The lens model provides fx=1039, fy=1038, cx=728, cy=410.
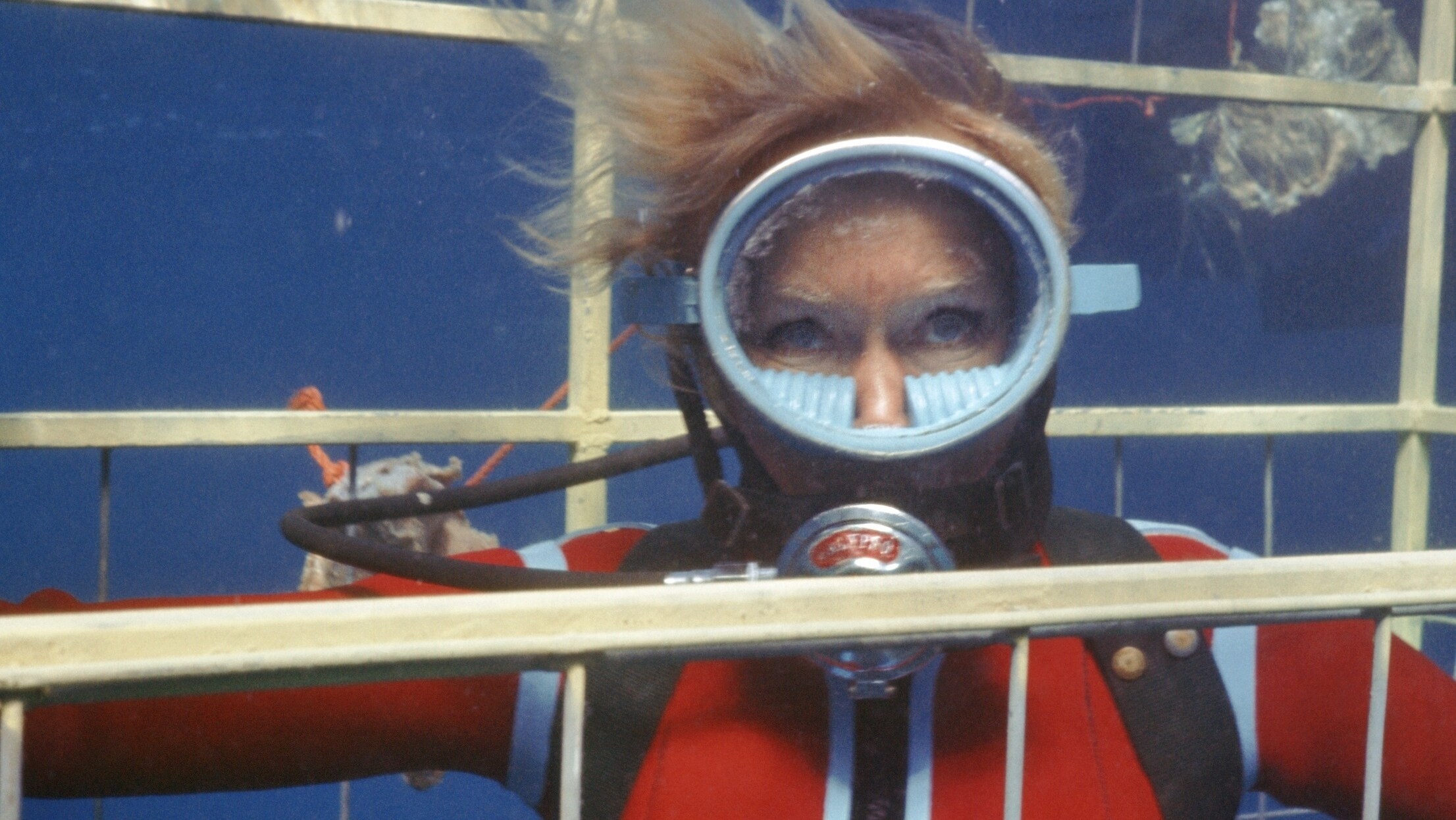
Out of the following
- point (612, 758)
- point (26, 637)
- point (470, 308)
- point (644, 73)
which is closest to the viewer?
point (26, 637)

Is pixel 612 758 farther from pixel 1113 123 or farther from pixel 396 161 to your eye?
pixel 396 161

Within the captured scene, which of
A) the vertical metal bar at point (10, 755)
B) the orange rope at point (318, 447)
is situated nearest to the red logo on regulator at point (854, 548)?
the vertical metal bar at point (10, 755)

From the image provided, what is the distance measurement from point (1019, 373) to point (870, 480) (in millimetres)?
108

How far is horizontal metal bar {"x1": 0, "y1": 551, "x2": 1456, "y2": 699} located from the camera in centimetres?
30

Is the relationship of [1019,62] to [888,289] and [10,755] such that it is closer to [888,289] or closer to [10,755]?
[888,289]

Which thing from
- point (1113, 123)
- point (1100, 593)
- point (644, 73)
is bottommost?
point (1100, 593)

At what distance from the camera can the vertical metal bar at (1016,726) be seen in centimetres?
37

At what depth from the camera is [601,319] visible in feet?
4.17

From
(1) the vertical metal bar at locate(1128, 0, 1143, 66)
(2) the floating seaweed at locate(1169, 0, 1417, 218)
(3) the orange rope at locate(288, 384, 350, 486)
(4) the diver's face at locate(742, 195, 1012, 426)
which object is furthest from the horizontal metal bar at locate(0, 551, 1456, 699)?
(2) the floating seaweed at locate(1169, 0, 1417, 218)

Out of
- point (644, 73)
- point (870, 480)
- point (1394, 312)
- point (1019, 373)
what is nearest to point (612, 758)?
point (870, 480)

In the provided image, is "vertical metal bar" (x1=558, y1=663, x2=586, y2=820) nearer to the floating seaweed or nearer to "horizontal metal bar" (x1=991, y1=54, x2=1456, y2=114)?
"horizontal metal bar" (x1=991, y1=54, x2=1456, y2=114)

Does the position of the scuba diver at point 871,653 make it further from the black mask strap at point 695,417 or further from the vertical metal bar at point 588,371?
the vertical metal bar at point 588,371

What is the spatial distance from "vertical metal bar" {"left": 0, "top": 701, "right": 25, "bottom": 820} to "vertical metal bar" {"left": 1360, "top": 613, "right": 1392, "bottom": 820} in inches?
18.5

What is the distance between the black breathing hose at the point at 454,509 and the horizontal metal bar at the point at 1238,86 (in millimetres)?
783
